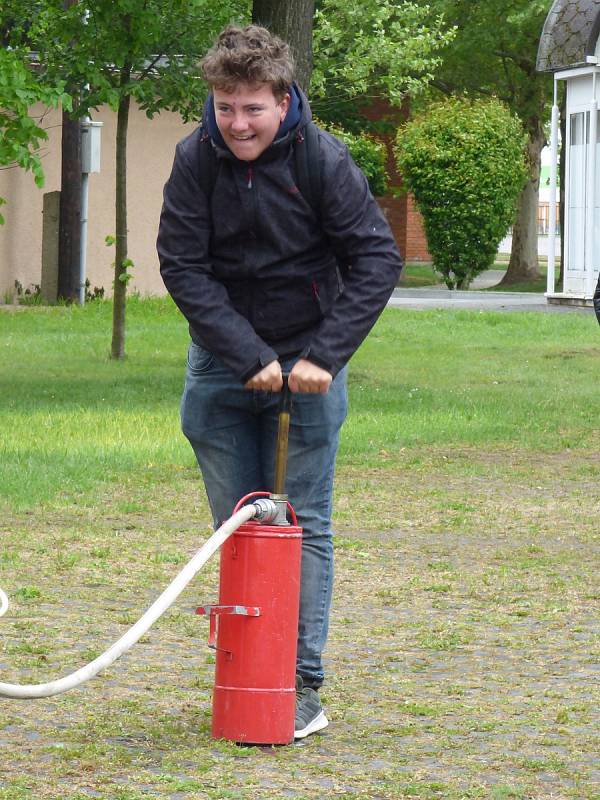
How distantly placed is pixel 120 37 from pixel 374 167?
75.3 ft

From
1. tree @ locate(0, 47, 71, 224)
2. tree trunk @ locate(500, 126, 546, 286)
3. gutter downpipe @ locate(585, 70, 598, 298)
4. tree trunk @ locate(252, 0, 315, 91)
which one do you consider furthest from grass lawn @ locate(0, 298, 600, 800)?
tree trunk @ locate(500, 126, 546, 286)

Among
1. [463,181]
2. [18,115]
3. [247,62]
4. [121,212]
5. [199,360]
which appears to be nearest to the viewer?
[247,62]

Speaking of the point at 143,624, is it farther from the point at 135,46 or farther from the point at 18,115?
the point at 135,46

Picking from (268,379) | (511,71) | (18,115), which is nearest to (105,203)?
(511,71)

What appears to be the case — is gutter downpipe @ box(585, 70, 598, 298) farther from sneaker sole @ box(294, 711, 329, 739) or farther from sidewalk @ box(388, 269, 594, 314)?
sneaker sole @ box(294, 711, 329, 739)

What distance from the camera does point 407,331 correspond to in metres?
20.8

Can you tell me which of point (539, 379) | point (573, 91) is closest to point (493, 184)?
point (573, 91)

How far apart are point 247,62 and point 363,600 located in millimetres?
2995

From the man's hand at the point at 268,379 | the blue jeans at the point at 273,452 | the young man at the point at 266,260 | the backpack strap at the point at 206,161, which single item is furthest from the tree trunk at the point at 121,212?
the man's hand at the point at 268,379

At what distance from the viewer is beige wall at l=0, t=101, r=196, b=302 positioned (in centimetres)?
2639

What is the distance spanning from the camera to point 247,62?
4.19 meters

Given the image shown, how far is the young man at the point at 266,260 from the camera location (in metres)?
4.28

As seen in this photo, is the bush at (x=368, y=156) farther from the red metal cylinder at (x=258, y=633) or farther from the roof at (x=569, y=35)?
the red metal cylinder at (x=258, y=633)

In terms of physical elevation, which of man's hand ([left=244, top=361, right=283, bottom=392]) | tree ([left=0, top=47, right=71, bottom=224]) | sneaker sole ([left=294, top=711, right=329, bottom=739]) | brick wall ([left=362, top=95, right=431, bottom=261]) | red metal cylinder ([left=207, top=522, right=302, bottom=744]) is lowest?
sneaker sole ([left=294, top=711, right=329, bottom=739])
